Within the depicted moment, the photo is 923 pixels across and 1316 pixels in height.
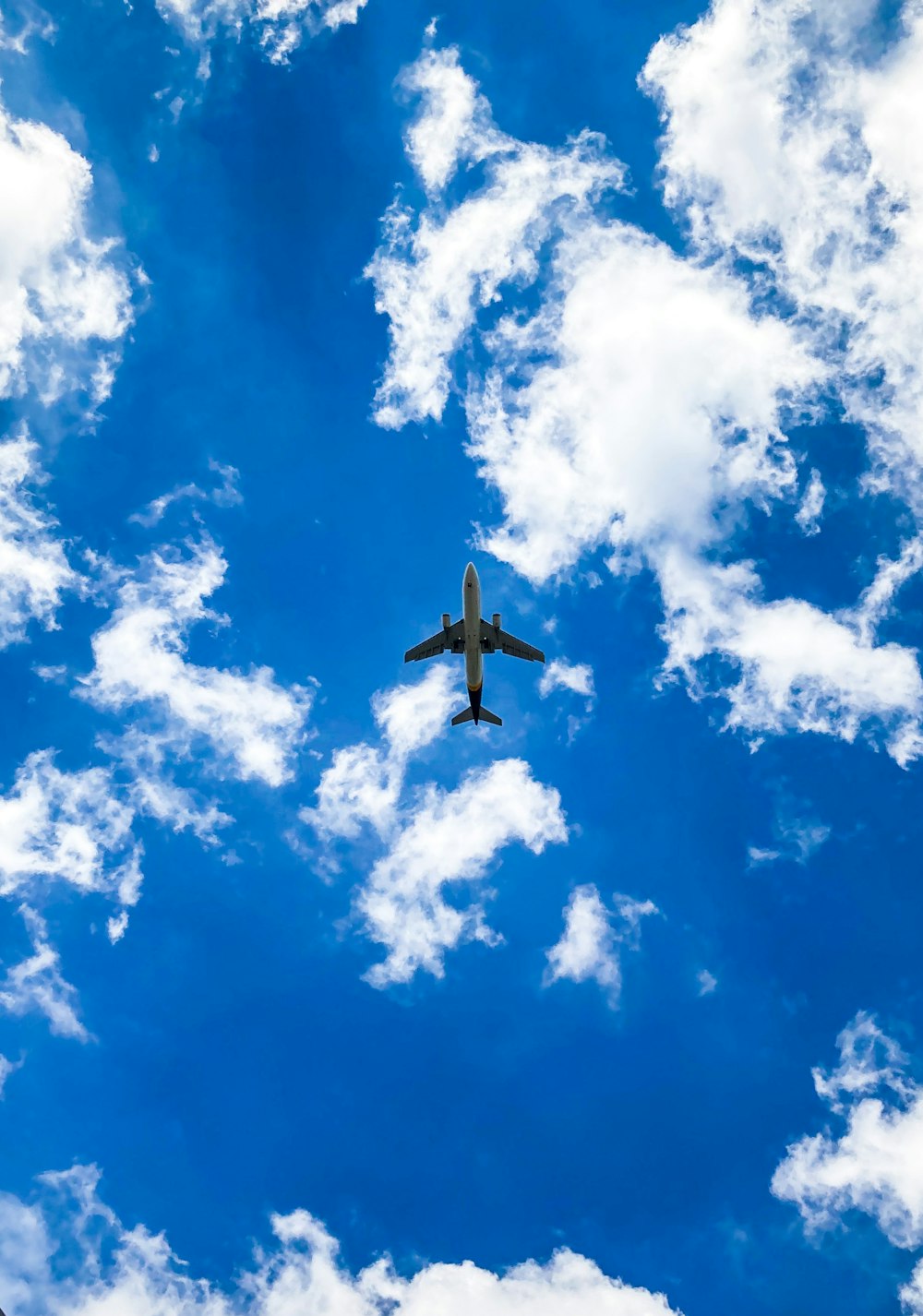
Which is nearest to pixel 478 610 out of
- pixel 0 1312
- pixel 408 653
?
pixel 408 653

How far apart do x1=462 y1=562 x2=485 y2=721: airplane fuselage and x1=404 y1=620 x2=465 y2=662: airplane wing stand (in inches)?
182

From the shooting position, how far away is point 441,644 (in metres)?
158

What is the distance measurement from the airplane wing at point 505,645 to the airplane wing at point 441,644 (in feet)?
11.6

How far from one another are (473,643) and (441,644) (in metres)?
12.2

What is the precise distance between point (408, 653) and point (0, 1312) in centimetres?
11569

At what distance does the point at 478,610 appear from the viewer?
14000cm

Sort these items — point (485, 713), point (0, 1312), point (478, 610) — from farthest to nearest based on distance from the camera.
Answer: point (485, 713)
point (0, 1312)
point (478, 610)

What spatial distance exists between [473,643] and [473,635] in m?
1.92

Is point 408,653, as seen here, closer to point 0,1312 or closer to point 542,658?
point 542,658

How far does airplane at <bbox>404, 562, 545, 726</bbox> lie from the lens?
13875 centimetres

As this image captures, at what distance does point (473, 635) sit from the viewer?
475 feet

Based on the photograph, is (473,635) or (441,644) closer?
(473,635)

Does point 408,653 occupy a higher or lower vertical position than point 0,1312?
higher

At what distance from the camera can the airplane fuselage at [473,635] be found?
138 meters
